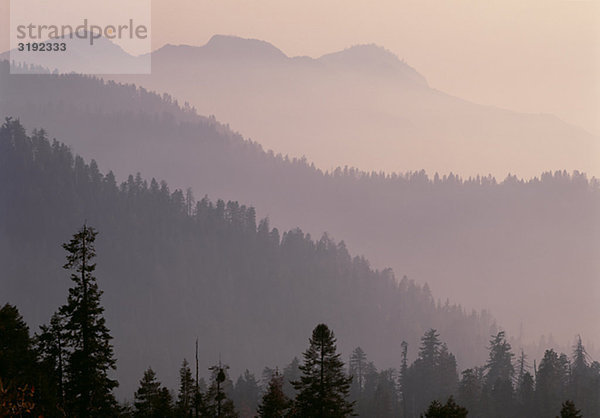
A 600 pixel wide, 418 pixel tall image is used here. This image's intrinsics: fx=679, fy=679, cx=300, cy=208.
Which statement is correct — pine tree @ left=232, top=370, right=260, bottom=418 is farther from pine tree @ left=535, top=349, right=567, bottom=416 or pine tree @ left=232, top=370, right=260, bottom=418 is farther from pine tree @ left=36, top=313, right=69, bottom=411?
pine tree @ left=36, top=313, right=69, bottom=411

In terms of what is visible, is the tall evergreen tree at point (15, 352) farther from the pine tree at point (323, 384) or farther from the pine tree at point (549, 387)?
the pine tree at point (549, 387)

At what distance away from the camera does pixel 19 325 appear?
118 ft

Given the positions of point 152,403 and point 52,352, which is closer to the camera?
point 52,352

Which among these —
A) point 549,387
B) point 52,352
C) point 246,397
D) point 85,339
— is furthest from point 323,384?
point 246,397

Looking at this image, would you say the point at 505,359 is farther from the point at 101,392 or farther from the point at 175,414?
the point at 101,392

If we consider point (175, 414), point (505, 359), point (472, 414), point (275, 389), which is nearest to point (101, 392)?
point (175, 414)

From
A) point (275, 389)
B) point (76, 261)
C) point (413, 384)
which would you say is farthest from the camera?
point (413, 384)

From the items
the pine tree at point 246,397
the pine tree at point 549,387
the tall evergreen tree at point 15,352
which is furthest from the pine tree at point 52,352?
the pine tree at point 246,397

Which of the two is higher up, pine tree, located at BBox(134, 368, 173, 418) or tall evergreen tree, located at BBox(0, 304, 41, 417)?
tall evergreen tree, located at BBox(0, 304, 41, 417)

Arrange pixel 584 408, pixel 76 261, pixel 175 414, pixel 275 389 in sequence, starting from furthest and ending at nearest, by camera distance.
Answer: pixel 584 408
pixel 275 389
pixel 175 414
pixel 76 261

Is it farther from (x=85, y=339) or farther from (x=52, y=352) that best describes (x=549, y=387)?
(x=85, y=339)

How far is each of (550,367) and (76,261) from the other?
255 feet

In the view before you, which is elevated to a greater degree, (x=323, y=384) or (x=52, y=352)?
(x=52, y=352)

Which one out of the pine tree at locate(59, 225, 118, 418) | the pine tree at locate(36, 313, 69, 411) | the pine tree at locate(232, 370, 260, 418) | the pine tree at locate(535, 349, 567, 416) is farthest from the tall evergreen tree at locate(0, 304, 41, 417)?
the pine tree at locate(232, 370, 260, 418)
